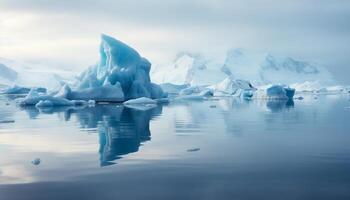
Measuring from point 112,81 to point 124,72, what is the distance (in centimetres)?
133

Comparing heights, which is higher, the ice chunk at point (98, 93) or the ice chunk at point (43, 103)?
the ice chunk at point (98, 93)

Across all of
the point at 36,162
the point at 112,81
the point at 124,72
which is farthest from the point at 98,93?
the point at 36,162

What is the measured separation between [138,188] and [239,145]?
4565 millimetres

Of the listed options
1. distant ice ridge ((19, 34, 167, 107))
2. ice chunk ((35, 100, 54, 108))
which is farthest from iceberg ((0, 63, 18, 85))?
ice chunk ((35, 100, 54, 108))

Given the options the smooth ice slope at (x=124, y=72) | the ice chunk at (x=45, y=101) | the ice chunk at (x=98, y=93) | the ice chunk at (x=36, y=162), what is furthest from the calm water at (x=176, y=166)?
the smooth ice slope at (x=124, y=72)

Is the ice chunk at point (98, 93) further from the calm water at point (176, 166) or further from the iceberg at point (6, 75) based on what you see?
the iceberg at point (6, 75)

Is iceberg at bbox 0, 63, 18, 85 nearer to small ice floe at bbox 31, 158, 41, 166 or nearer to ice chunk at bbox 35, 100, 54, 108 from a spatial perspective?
ice chunk at bbox 35, 100, 54, 108

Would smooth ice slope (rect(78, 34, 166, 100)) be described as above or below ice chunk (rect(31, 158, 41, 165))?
above

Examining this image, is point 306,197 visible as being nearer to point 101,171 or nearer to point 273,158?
point 273,158

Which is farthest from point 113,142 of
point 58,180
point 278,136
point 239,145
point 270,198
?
point 270,198

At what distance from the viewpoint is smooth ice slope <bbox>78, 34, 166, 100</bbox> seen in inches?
1383

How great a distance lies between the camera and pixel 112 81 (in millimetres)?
35156

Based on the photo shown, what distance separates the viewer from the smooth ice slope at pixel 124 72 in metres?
35.1

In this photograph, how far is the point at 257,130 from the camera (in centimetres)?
1338
